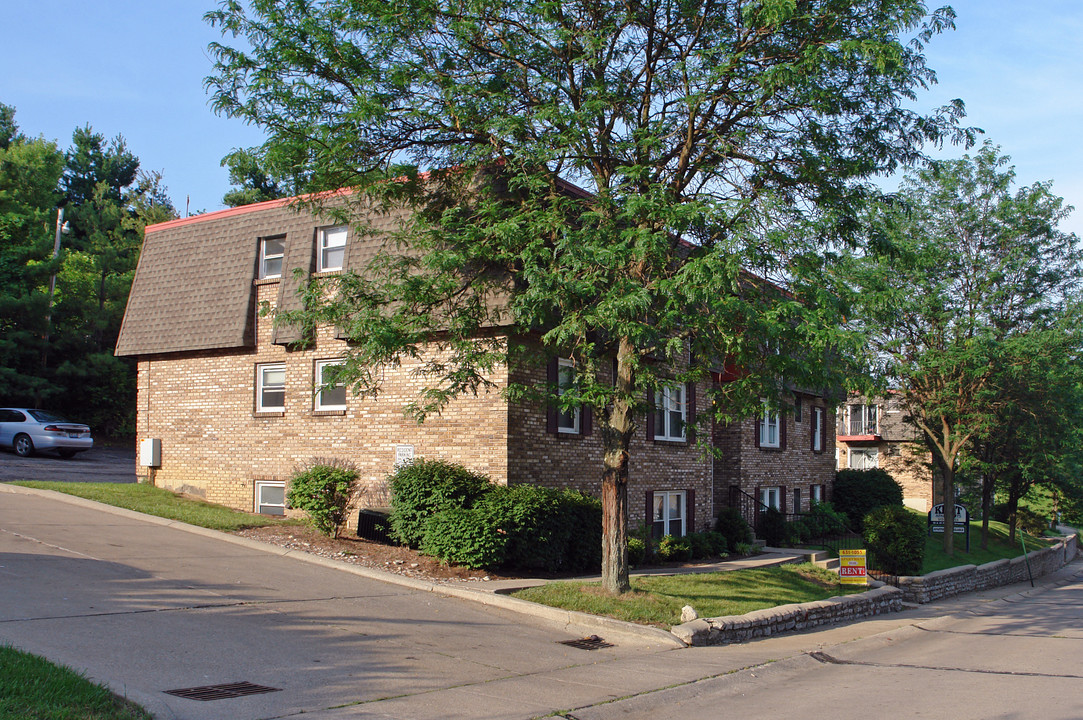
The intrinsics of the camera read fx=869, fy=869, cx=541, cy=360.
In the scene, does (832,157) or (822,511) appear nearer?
(832,157)

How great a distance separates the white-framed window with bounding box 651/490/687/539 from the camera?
70.3ft

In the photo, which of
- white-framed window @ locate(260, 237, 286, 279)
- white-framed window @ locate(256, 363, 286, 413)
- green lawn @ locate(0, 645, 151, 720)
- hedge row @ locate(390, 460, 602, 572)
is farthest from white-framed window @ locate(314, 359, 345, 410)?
green lawn @ locate(0, 645, 151, 720)

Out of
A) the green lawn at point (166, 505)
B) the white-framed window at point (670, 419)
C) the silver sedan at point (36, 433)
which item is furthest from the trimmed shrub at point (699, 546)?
the silver sedan at point (36, 433)

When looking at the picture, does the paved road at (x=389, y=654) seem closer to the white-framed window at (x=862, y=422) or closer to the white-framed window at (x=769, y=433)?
the white-framed window at (x=769, y=433)

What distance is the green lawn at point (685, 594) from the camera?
40.7 ft

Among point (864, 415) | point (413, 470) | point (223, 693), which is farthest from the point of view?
point (864, 415)

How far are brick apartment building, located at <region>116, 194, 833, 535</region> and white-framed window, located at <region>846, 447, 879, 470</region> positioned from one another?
29598mm

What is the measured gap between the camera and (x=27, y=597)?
9.70m

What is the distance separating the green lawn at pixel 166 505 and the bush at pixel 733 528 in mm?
11326

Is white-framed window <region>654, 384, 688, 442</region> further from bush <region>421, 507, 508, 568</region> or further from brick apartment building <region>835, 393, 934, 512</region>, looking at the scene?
brick apartment building <region>835, 393, 934, 512</region>

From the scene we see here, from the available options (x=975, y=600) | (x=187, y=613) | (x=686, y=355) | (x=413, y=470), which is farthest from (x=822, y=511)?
(x=187, y=613)

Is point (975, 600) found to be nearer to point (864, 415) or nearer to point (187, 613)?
point (187, 613)

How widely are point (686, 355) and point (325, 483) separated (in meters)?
9.63

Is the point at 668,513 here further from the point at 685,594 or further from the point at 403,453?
the point at 685,594
